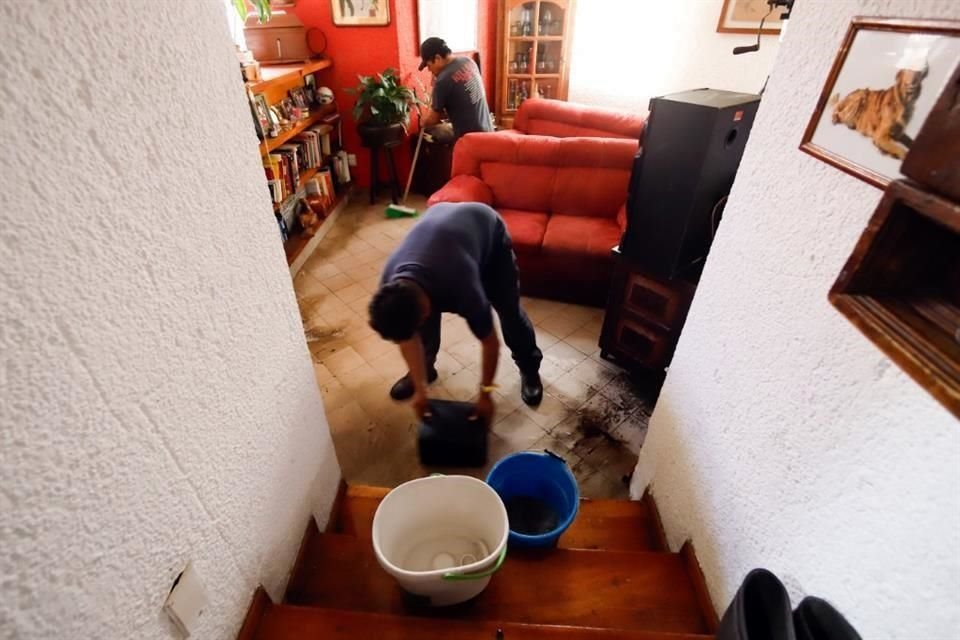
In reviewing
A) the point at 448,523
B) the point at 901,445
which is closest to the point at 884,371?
the point at 901,445

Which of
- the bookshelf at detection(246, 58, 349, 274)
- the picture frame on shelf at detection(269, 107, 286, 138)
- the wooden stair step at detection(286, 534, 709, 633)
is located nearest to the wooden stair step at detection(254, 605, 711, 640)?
the wooden stair step at detection(286, 534, 709, 633)

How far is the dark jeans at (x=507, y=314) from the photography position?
192 centimetres

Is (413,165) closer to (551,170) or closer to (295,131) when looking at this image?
(295,131)

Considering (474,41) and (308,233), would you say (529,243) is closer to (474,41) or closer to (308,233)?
(308,233)

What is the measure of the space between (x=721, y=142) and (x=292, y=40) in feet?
10.7

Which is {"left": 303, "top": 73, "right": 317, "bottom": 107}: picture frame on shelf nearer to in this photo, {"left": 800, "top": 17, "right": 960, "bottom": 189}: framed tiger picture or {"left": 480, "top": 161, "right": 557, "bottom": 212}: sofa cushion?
{"left": 480, "top": 161, "right": 557, "bottom": 212}: sofa cushion

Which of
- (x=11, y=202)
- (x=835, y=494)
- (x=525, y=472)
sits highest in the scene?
(x=11, y=202)

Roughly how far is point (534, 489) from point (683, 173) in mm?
1255

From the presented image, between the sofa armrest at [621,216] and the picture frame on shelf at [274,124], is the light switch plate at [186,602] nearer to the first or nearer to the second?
the sofa armrest at [621,216]

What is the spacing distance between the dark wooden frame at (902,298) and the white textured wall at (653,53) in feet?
14.4

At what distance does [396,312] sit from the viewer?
4.48 feet

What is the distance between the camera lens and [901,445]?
59cm

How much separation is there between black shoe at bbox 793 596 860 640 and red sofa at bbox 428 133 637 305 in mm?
2080

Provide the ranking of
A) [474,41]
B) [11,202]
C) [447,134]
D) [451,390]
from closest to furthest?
1. [11,202]
2. [451,390]
3. [447,134]
4. [474,41]
